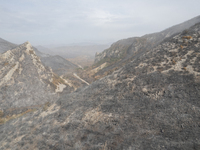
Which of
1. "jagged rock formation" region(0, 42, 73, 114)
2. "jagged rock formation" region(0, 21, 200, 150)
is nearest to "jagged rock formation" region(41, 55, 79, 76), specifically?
"jagged rock formation" region(0, 42, 73, 114)

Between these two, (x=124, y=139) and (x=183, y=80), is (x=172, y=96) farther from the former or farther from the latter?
(x=124, y=139)

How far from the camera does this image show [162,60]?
16.5 m

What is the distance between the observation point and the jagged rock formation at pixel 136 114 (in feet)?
28.1

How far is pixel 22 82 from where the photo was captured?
31.2m

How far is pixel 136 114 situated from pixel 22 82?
3304cm

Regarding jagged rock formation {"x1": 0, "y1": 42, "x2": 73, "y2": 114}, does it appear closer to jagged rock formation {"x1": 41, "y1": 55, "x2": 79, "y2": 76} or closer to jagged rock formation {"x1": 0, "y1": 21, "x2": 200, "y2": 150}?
jagged rock formation {"x1": 0, "y1": 21, "x2": 200, "y2": 150}

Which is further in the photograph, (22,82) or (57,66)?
(57,66)

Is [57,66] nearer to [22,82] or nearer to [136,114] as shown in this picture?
[22,82]

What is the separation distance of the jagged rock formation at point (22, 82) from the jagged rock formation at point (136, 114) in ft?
40.0

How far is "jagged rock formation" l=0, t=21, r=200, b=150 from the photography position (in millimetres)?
8562

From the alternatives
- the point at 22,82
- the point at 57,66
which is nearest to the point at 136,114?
the point at 22,82

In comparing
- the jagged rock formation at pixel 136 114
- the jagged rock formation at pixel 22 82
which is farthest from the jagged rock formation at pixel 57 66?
the jagged rock formation at pixel 136 114

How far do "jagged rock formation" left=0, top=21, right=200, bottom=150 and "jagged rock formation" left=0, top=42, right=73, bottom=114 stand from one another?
12187 mm

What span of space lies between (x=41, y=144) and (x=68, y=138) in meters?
3.17
